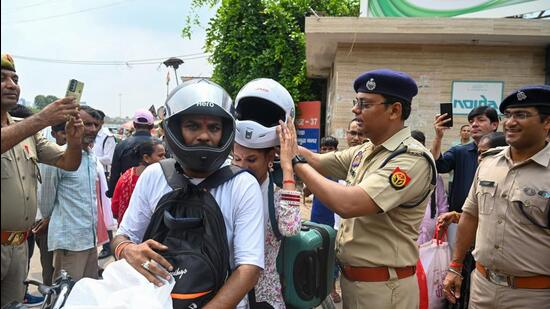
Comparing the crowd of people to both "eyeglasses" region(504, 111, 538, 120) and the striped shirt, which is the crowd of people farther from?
the striped shirt

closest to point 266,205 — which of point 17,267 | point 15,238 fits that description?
point 17,267

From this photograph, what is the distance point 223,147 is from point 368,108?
2.99 feet

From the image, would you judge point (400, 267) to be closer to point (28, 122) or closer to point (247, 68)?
point (28, 122)

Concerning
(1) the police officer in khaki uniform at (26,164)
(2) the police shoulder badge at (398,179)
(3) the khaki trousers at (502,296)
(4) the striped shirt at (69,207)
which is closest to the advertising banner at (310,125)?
(4) the striped shirt at (69,207)

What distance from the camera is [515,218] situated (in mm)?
2371

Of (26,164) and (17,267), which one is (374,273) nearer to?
(17,267)

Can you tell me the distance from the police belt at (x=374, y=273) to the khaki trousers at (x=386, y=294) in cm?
2

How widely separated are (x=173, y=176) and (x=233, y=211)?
27cm

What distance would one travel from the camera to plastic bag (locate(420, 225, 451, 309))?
3402 mm

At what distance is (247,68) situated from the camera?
11.5 m

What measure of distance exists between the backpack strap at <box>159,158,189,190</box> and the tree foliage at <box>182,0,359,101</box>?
965 centimetres

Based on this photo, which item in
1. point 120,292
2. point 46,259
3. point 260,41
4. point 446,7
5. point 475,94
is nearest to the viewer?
point 120,292

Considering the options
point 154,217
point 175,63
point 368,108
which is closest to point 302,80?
point 175,63

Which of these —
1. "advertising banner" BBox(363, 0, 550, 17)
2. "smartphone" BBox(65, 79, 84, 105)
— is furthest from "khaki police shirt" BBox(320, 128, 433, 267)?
"advertising banner" BBox(363, 0, 550, 17)
